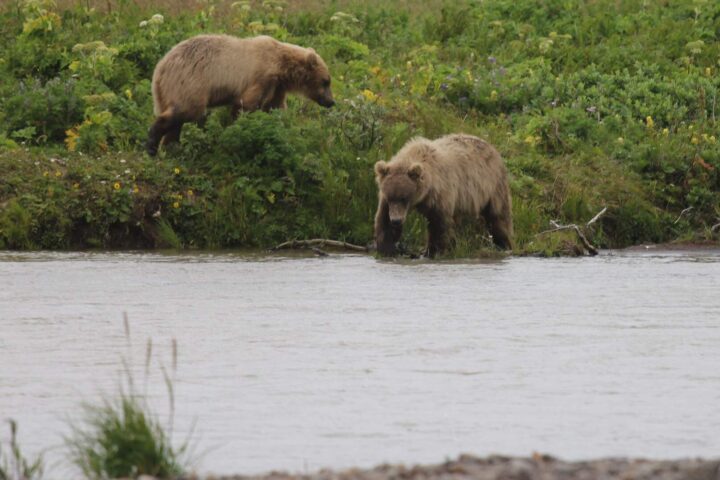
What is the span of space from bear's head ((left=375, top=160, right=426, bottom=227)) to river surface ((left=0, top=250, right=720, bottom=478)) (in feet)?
1.55

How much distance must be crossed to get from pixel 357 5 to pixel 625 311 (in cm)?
1328

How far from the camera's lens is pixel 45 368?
8.13m

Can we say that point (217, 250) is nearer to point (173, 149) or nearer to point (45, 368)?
point (173, 149)

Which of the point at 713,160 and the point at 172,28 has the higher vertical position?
the point at 172,28

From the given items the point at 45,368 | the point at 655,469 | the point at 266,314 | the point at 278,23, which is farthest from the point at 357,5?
the point at 655,469

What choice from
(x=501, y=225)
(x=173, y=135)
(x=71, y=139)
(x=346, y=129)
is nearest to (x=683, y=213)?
(x=501, y=225)

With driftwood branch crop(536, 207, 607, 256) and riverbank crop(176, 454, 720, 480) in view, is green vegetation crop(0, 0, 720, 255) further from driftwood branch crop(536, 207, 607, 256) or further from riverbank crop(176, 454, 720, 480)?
riverbank crop(176, 454, 720, 480)

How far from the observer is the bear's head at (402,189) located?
13.1 m

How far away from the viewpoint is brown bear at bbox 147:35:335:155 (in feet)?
48.5

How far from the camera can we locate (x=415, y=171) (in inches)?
517

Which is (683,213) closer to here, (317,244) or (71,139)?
(317,244)

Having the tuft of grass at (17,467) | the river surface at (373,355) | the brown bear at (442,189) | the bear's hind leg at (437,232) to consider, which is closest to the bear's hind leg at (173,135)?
the river surface at (373,355)

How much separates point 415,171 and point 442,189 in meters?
0.45

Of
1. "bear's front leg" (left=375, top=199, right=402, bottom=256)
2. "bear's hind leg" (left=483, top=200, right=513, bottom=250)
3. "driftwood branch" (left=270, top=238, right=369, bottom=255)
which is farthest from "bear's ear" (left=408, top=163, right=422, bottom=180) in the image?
"driftwood branch" (left=270, top=238, right=369, bottom=255)
